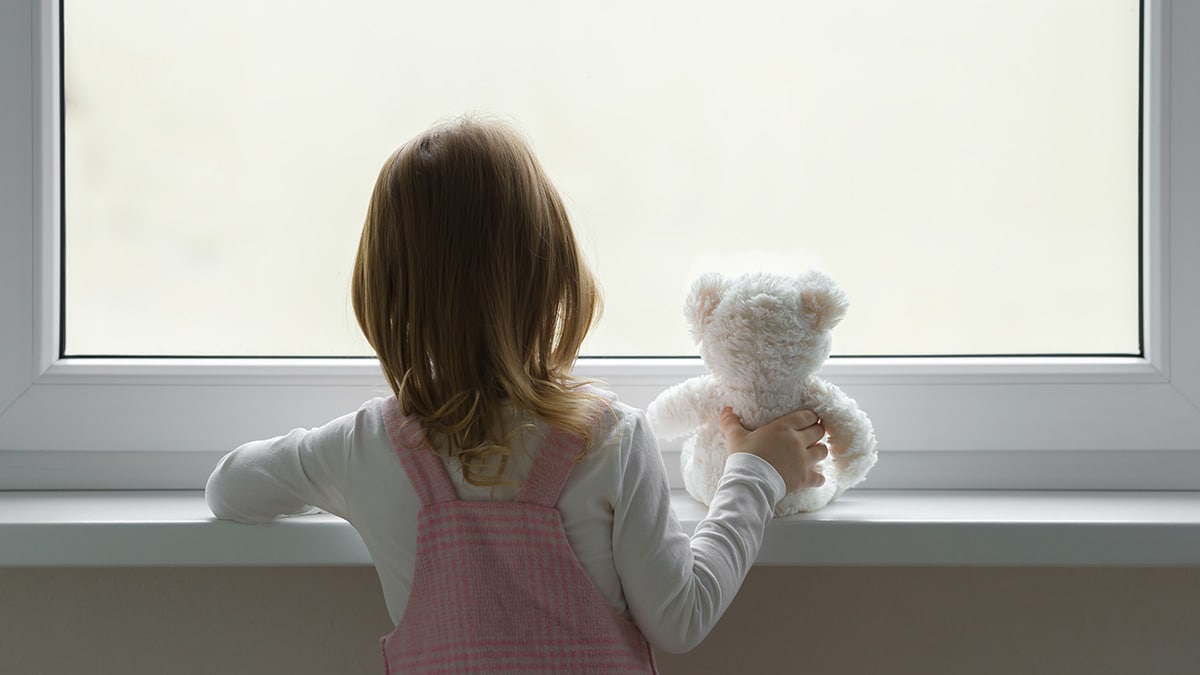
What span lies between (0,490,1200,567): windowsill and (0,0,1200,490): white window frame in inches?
4.9

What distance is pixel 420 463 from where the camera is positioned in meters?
0.70

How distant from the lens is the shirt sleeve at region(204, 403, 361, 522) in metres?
0.73

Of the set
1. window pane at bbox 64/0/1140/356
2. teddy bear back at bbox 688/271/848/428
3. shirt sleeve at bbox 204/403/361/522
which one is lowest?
shirt sleeve at bbox 204/403/361/522

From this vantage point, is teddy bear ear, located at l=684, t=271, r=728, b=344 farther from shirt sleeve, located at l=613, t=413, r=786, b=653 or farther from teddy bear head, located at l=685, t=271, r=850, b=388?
shirt sleeve, located at l=613, t=413, r=786, b=653

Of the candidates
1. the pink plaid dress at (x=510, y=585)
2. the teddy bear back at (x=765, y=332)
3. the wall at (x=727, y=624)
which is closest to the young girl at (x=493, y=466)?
the pink plaid dress at (x=510, y=585)

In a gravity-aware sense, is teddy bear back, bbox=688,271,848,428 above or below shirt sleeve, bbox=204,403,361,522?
above

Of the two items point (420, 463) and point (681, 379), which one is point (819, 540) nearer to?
point (681, 379)

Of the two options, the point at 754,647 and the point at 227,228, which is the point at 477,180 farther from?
the point at 754,647

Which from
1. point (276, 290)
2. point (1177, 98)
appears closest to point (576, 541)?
point (276, 290)

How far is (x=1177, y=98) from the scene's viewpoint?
0.90 meters

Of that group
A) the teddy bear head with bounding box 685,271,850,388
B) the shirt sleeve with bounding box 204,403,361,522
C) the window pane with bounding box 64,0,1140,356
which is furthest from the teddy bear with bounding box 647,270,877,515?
the shirt sleeve with bounding box 204,403,361,522

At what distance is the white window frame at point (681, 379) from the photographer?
905 mm

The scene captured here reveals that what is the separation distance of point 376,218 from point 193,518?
309 mm

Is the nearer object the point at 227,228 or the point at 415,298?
the point at 415,298
